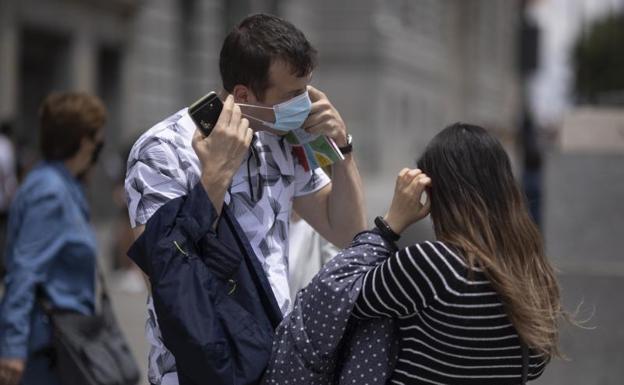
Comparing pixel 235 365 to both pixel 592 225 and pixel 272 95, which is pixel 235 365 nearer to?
pixel 272 95

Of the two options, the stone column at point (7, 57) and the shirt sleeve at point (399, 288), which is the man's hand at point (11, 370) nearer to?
the shirt sleeve at point (399, 288)

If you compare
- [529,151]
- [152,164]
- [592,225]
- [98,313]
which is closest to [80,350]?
[98,313]

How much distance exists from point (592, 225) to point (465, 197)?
15.1ft

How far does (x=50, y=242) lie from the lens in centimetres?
445

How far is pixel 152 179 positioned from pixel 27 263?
148 centimetres

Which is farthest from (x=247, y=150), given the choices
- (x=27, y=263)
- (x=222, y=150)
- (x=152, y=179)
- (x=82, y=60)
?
(x=82, y=60)

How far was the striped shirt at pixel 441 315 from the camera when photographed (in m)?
2.82

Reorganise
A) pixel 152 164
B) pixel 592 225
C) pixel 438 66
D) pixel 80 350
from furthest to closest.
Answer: pixel 438 66, pixel 592 225, pixel 80 350, pixel 152 164

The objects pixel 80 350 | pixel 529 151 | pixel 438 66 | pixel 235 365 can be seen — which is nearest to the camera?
pixel 235 365

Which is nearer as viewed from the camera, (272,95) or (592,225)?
(272,95)

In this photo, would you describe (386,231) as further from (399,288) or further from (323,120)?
(323,120)

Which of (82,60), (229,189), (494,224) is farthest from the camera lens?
(82,60)

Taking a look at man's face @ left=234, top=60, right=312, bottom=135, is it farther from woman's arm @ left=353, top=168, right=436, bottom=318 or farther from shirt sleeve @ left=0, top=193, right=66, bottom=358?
shirt sleeve @ left=0, top=193, right=66, bottom=358

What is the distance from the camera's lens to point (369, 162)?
3575cm
